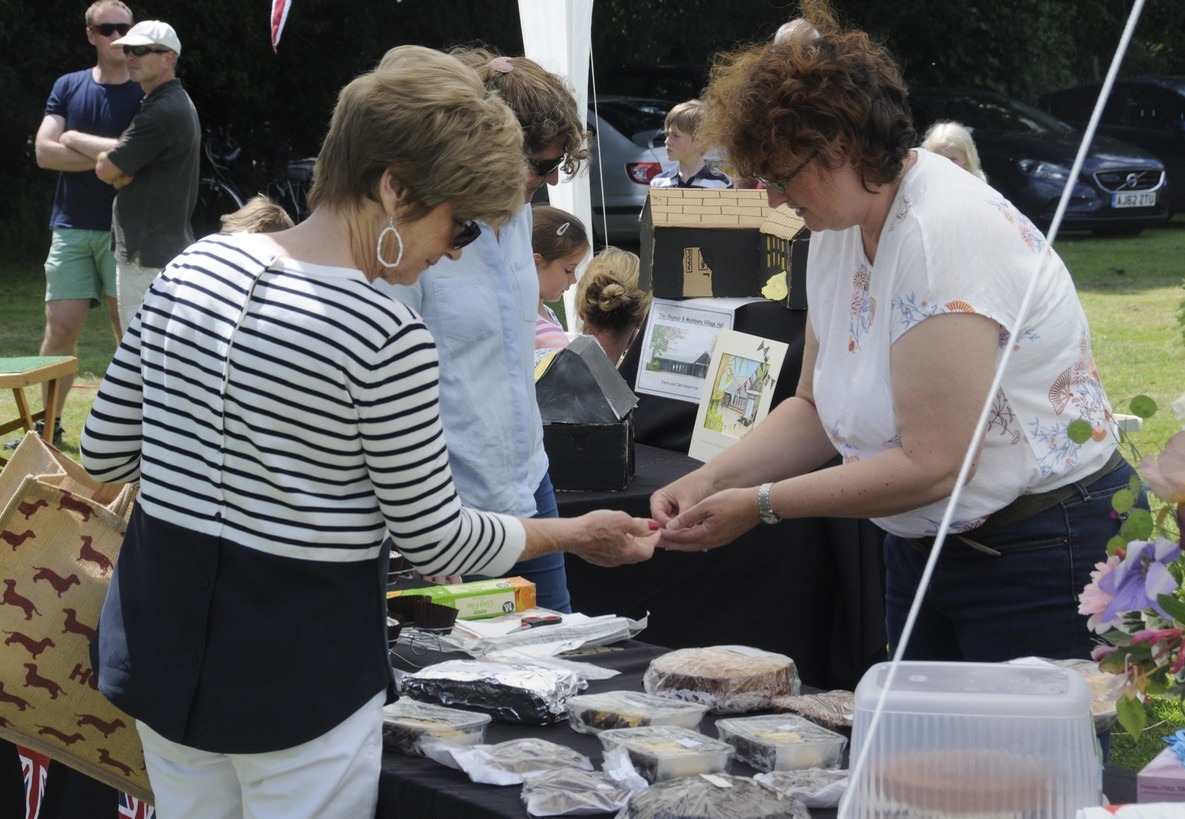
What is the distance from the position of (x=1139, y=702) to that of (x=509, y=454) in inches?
50.9

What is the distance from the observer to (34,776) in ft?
7.02

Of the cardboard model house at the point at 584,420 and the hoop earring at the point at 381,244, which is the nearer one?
the hoop earring at the point at 381,244

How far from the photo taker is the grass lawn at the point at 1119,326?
6125 mm

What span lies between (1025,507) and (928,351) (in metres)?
0.32

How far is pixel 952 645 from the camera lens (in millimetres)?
2094

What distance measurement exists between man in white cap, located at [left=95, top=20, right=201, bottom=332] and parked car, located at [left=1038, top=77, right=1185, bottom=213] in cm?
983

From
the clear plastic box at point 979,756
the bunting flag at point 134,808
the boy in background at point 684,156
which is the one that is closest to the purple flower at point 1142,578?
the clear plastic box at point 979,756

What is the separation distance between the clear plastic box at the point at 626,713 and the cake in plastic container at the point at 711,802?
26cm

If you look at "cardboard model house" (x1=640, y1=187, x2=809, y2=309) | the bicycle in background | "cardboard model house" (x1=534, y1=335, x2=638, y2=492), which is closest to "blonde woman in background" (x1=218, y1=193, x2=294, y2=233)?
"cardboard model house" (x1=534, y1=335, x2=638, y2=492)

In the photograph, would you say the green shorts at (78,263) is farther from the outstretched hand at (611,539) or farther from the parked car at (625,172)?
the parked car at (625,172)

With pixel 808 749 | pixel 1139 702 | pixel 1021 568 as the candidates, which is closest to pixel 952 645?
pixel 1021 568

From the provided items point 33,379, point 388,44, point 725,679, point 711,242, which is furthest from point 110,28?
point 388,44

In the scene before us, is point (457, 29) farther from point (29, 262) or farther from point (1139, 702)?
point (1139, 702)

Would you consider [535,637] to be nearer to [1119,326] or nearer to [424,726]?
[424,726]
